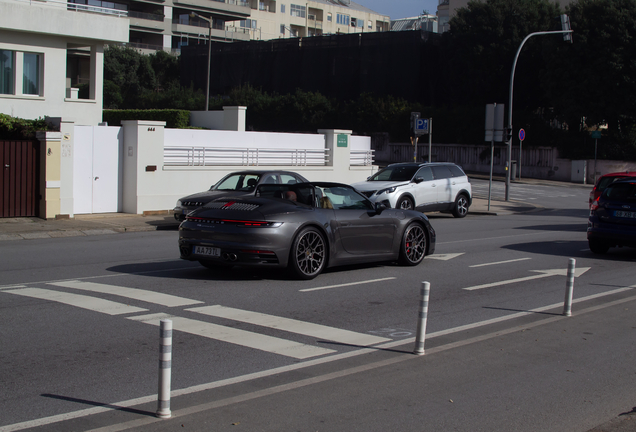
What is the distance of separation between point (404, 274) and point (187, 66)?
2749 inches

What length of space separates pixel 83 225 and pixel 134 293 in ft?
30.8

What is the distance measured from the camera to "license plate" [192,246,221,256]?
994cm

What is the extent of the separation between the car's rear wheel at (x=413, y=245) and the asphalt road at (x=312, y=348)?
0.27 m

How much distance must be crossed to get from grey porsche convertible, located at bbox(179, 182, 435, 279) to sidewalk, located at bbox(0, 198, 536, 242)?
6.97m

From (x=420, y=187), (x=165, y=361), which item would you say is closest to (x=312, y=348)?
(x=165, y=361)

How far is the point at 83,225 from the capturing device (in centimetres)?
1770

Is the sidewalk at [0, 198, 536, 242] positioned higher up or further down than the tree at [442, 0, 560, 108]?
further down

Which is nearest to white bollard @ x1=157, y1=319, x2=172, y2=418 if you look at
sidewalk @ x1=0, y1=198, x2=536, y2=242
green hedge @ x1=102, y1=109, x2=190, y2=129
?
sidewalk @ x1=0, y1=198, x2=536, y2=242

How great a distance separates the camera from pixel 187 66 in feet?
253

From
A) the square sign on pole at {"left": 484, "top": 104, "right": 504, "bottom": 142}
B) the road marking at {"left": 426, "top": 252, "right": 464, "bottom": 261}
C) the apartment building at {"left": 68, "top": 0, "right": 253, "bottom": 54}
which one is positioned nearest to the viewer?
the road marking at {"left": 426, "top": 252, "right": 464, "bottom": 261}

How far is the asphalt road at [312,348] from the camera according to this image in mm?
5000

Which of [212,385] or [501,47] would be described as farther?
[501,47]

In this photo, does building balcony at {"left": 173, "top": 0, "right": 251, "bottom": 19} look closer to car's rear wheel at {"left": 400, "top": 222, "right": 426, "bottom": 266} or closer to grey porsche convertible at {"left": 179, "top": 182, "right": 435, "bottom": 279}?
car's rear wheel at {"left": 400, "top": 222, "right": 426, "bottom": 266}

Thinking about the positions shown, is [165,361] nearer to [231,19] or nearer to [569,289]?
[569,289]
